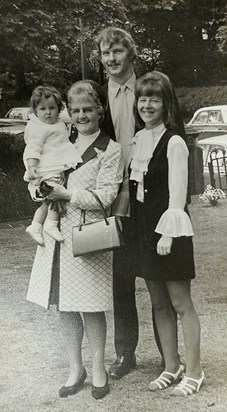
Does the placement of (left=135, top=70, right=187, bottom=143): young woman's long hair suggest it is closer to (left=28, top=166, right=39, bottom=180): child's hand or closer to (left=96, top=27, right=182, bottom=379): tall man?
(left=96, top=27, right=182, bottom=379): tall man

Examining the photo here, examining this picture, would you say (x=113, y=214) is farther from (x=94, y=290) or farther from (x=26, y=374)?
(x=26, y=374)

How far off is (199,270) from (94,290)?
1.47 meters

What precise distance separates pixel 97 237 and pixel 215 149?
107 cm

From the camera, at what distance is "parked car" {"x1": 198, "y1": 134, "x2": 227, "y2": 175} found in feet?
9.50

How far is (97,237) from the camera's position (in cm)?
212

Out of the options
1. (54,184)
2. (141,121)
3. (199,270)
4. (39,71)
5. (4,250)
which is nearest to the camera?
(54,184)

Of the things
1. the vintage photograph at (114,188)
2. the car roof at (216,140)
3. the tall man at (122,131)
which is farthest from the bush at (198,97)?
the tall man at (122,131)

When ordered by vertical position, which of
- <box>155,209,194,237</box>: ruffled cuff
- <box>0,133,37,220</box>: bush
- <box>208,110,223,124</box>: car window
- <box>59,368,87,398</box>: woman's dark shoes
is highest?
<box>208,110,223,124</box>: car window

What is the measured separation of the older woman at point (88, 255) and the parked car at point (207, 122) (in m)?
0.52

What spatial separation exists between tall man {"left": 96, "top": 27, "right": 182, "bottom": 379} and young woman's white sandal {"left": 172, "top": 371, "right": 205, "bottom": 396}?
0.84 feet

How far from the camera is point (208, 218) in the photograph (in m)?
4.16

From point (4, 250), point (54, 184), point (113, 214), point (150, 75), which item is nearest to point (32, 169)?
point (54, 184)

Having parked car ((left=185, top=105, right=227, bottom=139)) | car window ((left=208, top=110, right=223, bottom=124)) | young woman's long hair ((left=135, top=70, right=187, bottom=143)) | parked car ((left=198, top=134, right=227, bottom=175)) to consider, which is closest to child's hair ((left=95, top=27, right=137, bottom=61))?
young woman's long hair ((left=135, top=70, right=187, bottom=143))

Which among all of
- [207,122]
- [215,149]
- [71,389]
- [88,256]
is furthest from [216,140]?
[71,389]
